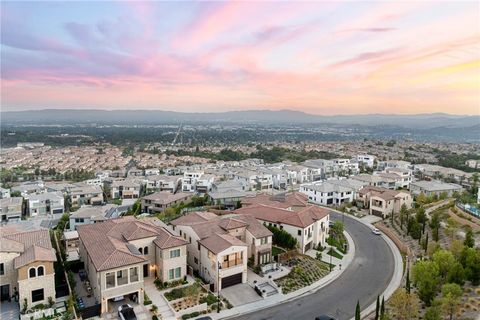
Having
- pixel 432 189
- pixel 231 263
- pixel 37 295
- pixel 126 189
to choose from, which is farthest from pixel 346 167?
pixel 37 295

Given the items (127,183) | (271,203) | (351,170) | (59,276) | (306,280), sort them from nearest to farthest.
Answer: (59,276) < (306,280) < (271,203) < (127,183) < (351,170)

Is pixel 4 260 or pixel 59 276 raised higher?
pixel 4 260

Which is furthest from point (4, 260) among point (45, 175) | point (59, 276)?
point (45, 175)

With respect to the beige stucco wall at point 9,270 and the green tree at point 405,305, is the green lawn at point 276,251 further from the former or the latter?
the beige stucco wall at point 9,270

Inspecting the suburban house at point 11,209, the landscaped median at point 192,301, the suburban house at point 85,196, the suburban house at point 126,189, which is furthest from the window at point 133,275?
the suburban house at point 126,189

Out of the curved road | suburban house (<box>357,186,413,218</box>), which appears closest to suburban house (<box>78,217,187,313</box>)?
the curved road

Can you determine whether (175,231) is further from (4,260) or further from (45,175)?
(45,175)

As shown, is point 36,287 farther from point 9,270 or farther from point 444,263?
point 444,263
